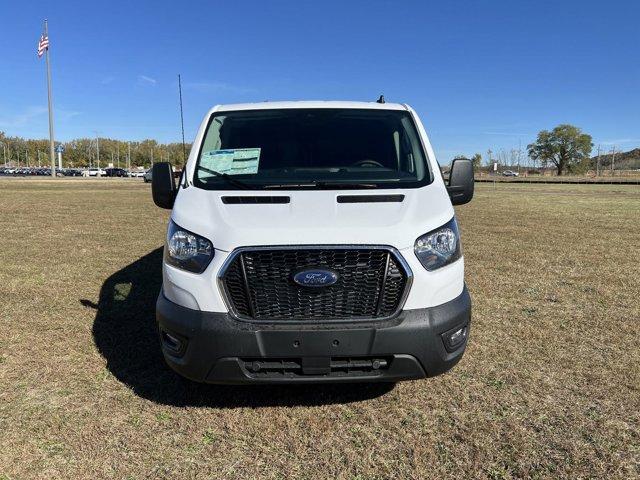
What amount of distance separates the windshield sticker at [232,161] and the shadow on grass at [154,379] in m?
1.55

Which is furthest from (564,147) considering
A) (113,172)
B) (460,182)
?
(460,182)

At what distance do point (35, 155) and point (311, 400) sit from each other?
588 ft

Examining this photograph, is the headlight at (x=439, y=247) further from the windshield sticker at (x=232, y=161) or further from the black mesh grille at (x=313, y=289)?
the windshield sticker at (x=232, y=161)

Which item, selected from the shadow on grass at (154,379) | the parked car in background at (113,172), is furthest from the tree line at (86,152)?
the shadow on grass at (154,379)

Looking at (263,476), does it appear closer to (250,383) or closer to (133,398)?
(250,383)

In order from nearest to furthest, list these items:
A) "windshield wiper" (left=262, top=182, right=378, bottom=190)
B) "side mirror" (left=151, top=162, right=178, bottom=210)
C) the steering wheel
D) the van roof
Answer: "windshield wiper" (left=262, top=182, right=378, bottom=190) → "side mirror" (left=151, top=162, right=178, bottom=210) → the steering wheel → the van roof

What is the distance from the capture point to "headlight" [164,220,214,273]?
299cm

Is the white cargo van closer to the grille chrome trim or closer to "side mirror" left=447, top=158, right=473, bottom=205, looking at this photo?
the grille chrome trim

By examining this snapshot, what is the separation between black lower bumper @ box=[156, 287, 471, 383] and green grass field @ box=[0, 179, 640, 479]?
409 millimetres

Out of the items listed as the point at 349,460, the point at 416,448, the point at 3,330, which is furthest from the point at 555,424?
the point at 3,330

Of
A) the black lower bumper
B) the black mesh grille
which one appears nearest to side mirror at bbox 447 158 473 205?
the black lower bumper

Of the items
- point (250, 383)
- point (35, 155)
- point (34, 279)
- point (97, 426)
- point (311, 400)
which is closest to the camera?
point (250, 383)

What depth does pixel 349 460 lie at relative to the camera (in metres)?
2.86

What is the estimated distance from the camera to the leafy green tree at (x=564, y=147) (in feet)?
371
